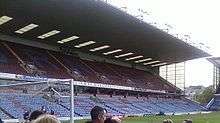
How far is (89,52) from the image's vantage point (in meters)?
64.6

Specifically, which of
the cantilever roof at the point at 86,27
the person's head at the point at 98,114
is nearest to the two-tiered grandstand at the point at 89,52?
the cantilever roof at the point at 86,27

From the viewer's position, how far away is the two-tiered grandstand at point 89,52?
145ft

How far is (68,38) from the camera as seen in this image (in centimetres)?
5534

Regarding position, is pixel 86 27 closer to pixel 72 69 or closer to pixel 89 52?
pixel 72 69

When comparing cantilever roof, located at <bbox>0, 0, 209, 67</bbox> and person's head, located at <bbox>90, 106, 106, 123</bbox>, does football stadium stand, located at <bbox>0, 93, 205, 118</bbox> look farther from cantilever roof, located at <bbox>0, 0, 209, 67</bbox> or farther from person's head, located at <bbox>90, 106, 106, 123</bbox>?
person's head, located at <bbox>90, 106, 106, 123</bbox>

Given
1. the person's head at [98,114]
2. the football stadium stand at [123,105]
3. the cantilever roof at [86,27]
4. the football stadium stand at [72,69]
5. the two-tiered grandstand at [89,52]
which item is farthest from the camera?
the football stadium stand at [72,69]

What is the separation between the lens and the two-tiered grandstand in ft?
145

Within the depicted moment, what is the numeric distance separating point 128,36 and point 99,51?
25.4 feet

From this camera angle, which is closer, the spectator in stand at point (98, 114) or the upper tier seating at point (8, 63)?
the spectator in stand at point (98, 114)

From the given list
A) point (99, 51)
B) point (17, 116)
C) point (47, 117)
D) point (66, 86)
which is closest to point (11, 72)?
point (17, 116)

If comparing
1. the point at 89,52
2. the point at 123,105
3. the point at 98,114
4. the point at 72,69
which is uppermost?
the point at 89,52

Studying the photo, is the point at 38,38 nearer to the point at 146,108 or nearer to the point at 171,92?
the point at 146,108

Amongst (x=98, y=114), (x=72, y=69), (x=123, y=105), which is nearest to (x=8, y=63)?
(x=72, y=69)

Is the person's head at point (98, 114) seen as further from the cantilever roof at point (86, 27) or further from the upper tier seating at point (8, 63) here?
the upper tier seating at point (8, 63)
